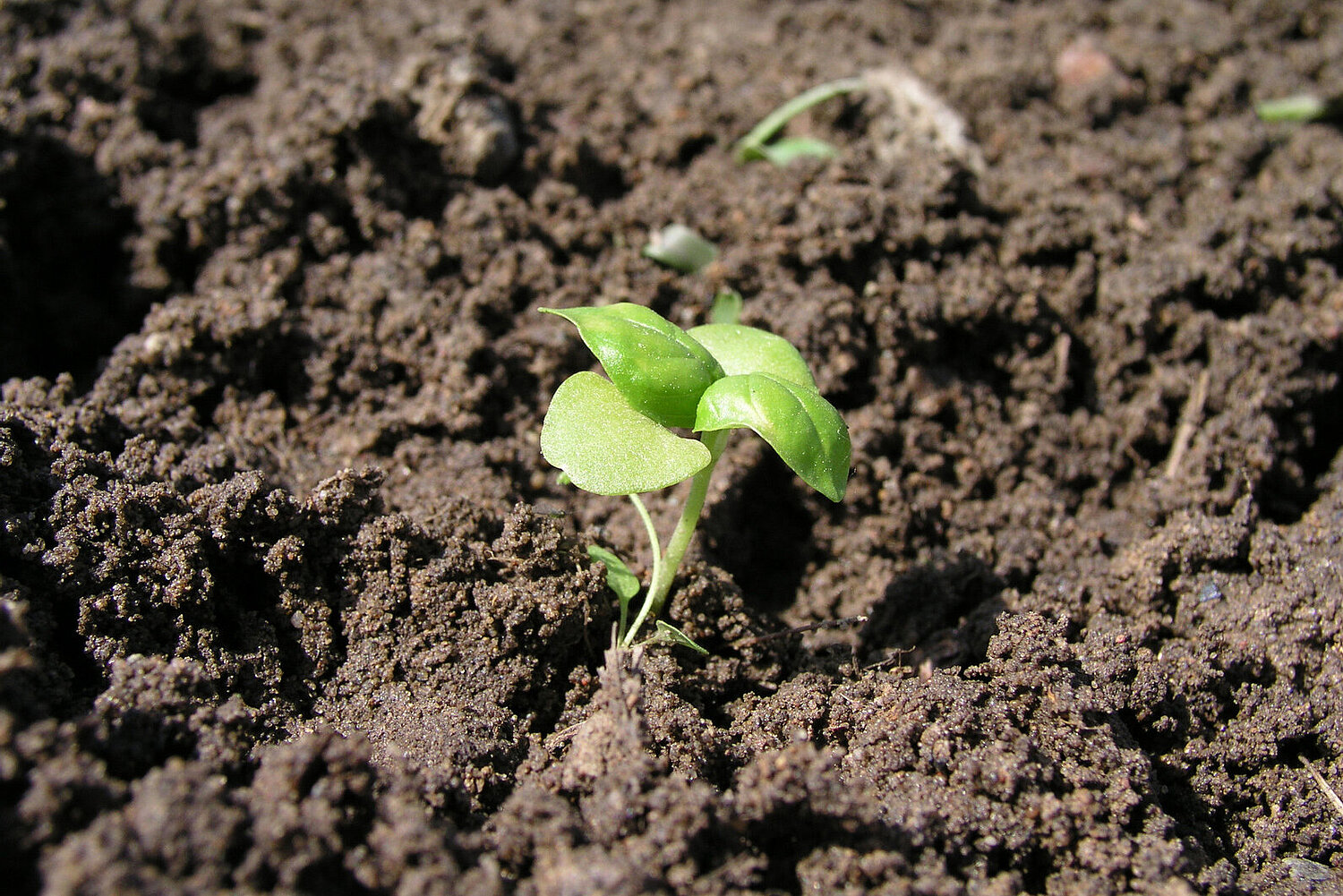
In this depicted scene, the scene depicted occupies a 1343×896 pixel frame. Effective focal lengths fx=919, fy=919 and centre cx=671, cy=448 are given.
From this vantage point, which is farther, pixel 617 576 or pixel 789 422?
pixel 617 576

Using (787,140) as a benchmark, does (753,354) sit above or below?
above

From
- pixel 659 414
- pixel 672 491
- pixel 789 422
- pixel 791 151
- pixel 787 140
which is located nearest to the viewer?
pixel 789 422

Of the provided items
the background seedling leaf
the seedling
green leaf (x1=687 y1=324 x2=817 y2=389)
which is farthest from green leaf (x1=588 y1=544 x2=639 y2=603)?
the background seedling leaf

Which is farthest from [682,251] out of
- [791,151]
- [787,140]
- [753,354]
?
[753,354]

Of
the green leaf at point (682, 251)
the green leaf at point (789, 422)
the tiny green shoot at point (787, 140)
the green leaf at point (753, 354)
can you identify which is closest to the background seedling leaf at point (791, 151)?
the tiny green shoot at point (787, 140)

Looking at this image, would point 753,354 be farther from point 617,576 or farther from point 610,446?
point 617,576

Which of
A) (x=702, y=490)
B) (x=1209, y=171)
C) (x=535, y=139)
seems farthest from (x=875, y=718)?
(x=1209, y=171)

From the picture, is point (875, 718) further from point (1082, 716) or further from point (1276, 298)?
point (1276, 298)
